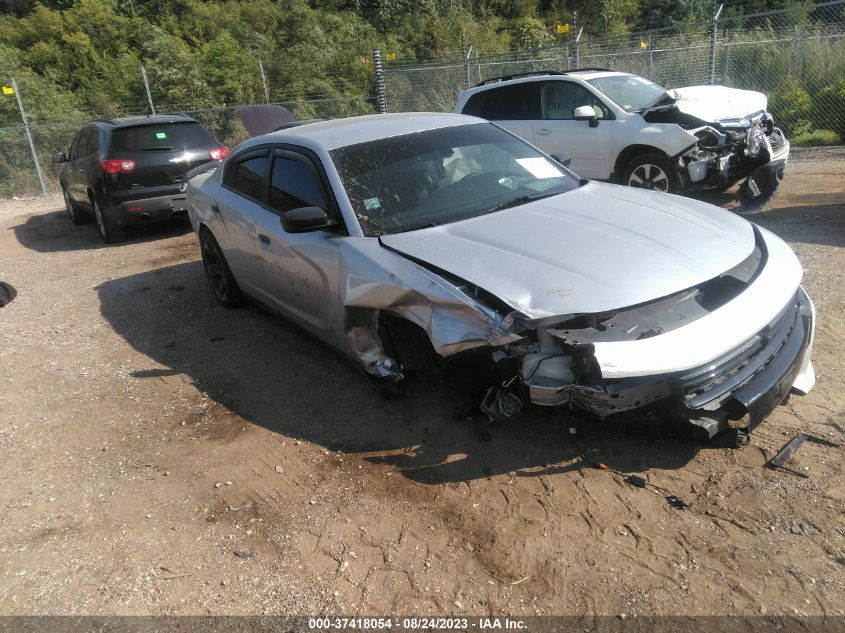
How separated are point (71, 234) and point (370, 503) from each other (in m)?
10.0

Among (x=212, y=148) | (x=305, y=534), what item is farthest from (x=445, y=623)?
(x=212, y=148)

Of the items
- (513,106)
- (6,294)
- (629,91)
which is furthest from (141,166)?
(629,91)

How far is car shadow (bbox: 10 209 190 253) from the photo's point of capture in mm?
10211

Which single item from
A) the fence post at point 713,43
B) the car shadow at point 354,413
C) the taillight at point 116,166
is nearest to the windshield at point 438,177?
the car shadow at point 354,413

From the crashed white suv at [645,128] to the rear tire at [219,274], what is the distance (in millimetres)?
4759

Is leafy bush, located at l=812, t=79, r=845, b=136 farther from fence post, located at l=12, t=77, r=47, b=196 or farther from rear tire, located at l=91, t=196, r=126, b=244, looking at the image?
fence post, located at l=12, t=77, r=47, b=196

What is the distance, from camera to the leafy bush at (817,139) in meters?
12.3

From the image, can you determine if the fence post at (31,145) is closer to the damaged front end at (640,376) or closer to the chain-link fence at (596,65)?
the chain-link fence at (596,65)

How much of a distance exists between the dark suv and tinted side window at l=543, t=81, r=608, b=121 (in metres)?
4.77

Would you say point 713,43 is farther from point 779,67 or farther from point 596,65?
point 596,65

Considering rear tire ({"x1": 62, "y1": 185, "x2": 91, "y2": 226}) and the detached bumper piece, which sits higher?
the detached bumper piece

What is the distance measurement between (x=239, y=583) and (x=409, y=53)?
2877 centimetres

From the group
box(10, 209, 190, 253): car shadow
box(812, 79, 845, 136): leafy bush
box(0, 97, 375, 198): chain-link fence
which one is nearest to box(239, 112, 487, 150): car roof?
box(10, 209, 190, 253): car shadow

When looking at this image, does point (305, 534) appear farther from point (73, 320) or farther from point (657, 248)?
point (73, 320)
